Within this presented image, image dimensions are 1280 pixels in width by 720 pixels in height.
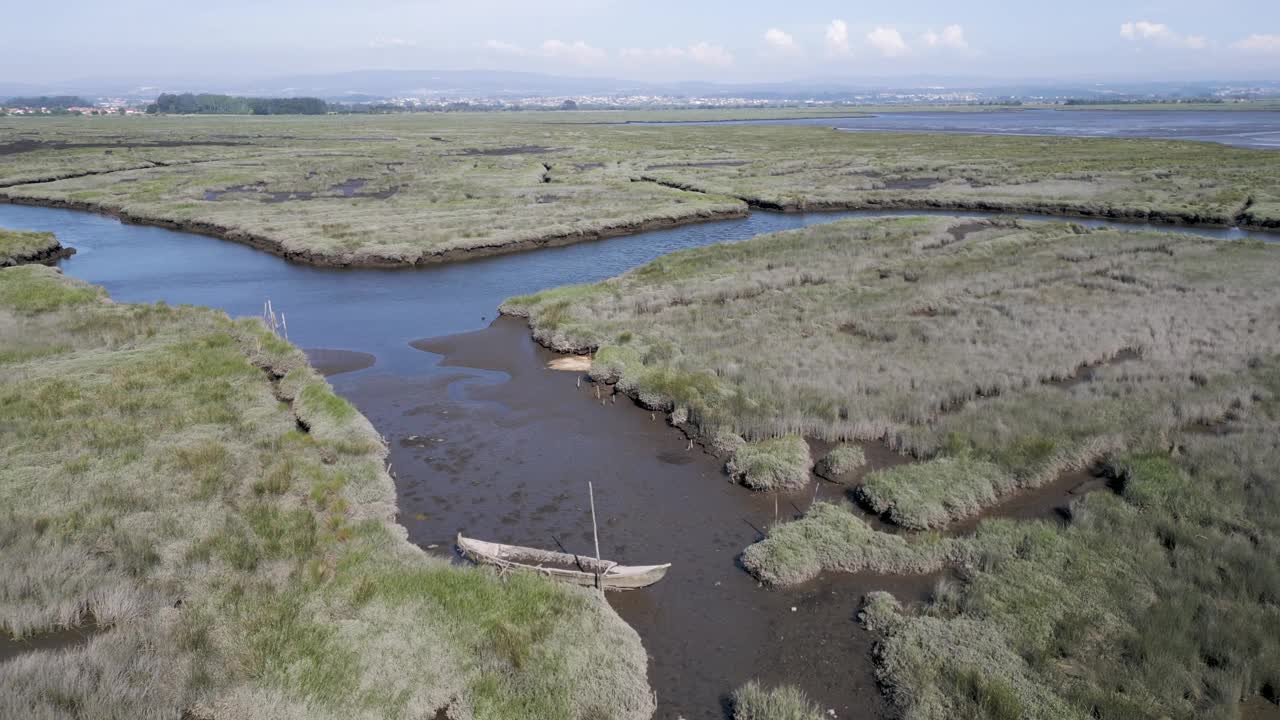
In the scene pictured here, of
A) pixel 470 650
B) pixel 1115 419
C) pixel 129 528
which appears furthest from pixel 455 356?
pixel 1115 419

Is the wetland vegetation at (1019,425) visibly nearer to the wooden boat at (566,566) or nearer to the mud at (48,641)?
the wooden boat at (566,566)

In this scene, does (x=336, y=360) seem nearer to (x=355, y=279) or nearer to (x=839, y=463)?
(x=355, y=279)

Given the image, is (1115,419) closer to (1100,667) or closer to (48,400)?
(1100,667)

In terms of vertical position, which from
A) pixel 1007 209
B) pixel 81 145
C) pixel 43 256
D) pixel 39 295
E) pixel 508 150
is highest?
pixel 81 145

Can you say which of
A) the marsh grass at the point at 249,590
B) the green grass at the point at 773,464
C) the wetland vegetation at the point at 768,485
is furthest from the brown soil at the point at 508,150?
the green grass at the point at 773,464

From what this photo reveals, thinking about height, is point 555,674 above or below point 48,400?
below

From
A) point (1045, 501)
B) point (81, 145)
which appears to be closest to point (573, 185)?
point (1045, 501)
